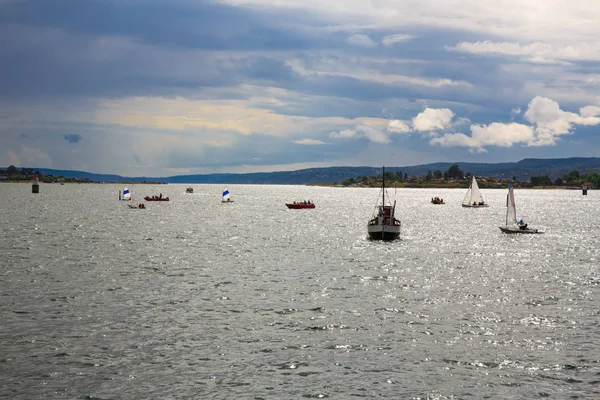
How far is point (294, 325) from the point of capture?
142 feet

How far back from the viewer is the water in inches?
1207

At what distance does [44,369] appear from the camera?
105 feet

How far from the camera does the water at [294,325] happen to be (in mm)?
30656

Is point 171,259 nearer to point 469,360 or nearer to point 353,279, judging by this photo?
point 353,279

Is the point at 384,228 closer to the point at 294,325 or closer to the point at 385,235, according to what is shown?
the point at 385,235

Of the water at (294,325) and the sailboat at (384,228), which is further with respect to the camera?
the sailboat at (384,228)

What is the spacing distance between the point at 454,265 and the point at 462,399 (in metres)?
52.9

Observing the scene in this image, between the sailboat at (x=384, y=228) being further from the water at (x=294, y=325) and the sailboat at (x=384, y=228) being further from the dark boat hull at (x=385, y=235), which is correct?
the water at (x=294, y=325)

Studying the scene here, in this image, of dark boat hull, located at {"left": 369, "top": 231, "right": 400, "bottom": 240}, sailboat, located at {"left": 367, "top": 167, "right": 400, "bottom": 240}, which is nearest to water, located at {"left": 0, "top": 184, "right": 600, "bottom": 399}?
sailboat, located at {"left": 367, "top": 167, "right": 400, "bottom": 240}

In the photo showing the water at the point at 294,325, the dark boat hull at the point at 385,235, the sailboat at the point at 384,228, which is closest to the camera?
the water at the point at 294,325

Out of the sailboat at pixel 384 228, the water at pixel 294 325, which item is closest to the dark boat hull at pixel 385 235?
the sailboat at pixel 384 228

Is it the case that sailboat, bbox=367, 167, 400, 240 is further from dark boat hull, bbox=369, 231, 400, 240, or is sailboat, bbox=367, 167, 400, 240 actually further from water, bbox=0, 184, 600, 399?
water, bbox=0, 184, 600, 399

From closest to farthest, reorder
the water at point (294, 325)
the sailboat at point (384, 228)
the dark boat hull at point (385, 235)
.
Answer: the water at point (294, 325)
the sailboat at point (384, 228)
the dark boat hull at point (385, 235)

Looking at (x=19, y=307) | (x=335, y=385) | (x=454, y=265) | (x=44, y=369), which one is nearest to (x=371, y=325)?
(x=335, y=385)
